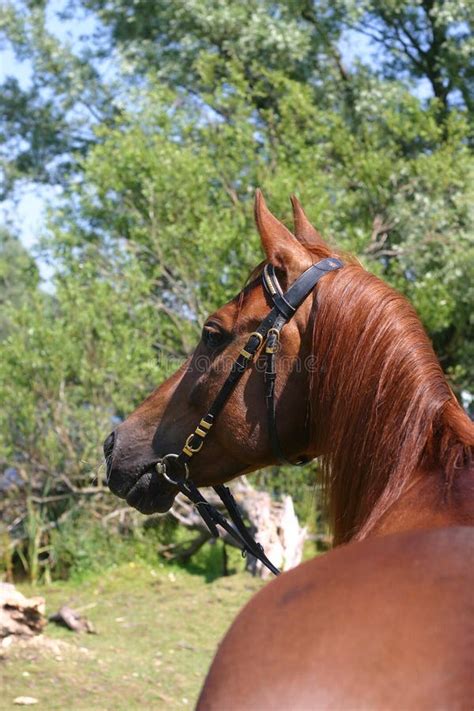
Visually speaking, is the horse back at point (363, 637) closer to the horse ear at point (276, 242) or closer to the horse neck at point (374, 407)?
the horse neck at point (374, 407)

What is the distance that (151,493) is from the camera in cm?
289

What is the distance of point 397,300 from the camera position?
2.44 metres

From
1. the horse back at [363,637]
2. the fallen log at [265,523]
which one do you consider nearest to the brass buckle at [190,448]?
the horse back at [363,637]

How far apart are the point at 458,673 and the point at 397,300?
1.25 meters

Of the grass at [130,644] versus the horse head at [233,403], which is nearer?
the horse head at [233,403]

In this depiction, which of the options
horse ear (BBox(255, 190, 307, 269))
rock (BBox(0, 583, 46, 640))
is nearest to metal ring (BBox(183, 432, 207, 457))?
horse ear (BBox(255, 190, 307, 269))

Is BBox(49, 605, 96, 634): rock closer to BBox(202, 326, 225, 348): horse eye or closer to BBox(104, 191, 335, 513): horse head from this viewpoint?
BBox(104, 191, 335, 513): horse head

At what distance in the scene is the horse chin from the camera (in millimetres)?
2867

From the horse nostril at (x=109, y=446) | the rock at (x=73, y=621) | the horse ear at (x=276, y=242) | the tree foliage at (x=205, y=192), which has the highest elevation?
the horse ear at (x=276, y=242)

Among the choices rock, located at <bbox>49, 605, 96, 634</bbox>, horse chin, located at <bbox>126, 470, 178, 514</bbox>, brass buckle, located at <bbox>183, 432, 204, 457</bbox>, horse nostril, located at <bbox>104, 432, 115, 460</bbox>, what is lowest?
rock, located at <bbox>49, 605, 96, 634</bbox>

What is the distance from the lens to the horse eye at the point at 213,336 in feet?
8.91

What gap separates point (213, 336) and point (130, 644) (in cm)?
420

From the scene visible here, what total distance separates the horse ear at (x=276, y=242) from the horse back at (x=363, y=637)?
1.22 meters

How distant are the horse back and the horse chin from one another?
50.4 inches
